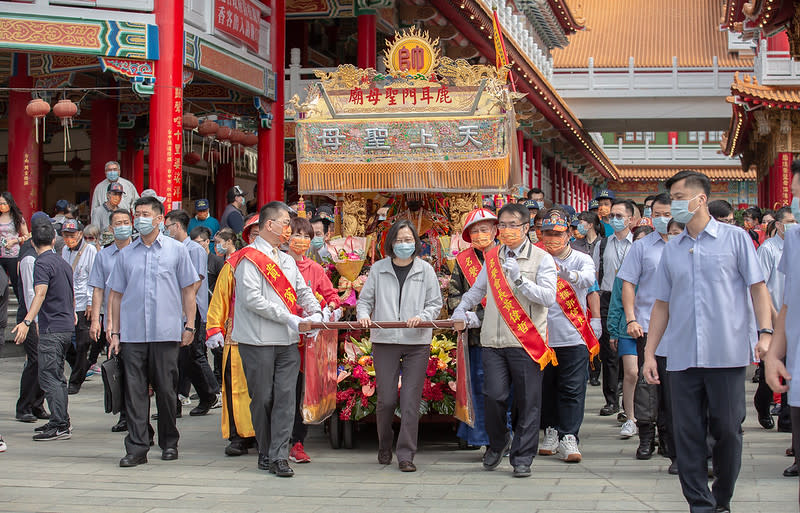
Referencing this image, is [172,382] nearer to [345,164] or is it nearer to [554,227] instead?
[345,164]

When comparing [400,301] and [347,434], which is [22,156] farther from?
[400,301]

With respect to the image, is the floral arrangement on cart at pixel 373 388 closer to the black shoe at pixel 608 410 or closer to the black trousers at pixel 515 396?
the black trousers at pixel 515 396

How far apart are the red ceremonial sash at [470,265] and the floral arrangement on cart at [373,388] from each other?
0.56 m

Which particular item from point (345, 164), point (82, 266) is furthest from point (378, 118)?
point (82, 266)

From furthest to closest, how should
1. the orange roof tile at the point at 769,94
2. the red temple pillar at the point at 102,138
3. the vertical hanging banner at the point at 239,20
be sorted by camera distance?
the orange roof tile at the point at 769,94, the red temple pillar at the point at 102,138, the vertical hanging banner at the point at 239,20

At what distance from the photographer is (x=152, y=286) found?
24.0 ft

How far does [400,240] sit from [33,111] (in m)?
9.35

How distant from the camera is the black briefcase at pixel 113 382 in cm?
731

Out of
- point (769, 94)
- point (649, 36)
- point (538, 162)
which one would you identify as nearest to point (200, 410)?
point (769, 94)

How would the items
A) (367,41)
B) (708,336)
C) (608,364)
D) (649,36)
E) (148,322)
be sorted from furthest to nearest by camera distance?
1. (649,36)
2. (367,41)
3. (608,364)
4. (148,322)
5. (708,336)

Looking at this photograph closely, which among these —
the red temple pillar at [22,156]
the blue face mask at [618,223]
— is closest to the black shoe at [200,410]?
the blue face mask at [618,223]

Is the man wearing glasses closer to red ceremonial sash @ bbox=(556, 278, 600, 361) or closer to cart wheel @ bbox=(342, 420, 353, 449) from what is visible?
red ceremonial sash @ bbox=(556, 278, 600, 361)

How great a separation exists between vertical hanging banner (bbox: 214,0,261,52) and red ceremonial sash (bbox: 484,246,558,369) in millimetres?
9707

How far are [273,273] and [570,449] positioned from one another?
7.68 feet
